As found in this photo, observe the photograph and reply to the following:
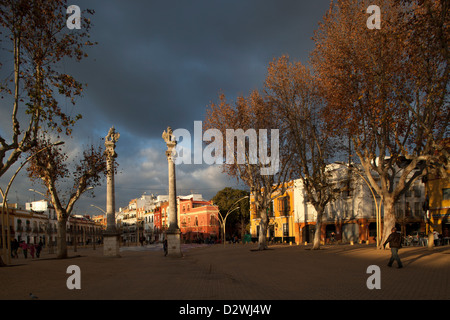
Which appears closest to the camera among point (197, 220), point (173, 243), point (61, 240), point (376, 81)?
point (376, 81)

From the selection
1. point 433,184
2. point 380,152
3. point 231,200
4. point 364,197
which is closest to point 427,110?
point 380,152

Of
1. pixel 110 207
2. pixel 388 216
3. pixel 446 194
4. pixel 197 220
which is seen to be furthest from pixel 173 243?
pixel 197 220

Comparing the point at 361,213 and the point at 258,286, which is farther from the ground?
the point at 258,286

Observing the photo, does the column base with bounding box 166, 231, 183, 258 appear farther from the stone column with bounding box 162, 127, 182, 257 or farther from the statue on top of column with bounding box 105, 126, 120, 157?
the statue on top of column with bounding box 105, 126, 120, 157

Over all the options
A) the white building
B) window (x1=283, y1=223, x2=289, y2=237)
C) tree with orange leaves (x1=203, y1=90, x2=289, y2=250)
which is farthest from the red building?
tree with orange leaves (x1=203, y1=90, x2=289, y2=250)

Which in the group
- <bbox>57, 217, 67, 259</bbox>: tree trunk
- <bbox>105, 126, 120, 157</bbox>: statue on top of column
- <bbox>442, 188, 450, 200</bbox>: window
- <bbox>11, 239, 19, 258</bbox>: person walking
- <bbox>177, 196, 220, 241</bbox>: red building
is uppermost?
<bbox>105, 126, 120, 157</bbox>: statue on top of column

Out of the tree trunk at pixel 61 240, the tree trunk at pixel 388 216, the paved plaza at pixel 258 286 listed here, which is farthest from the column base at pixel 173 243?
the tree trunk at pixel 388 216

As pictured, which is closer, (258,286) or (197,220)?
(258,286)

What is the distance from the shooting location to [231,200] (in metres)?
76.0

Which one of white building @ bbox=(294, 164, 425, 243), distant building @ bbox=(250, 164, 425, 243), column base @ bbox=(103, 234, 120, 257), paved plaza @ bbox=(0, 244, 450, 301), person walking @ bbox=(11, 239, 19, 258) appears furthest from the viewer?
distant building @ bbox=(250, 164, 425, 243)

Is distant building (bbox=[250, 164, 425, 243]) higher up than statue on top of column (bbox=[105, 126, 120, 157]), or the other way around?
statue on top of column (bbox=[105, 126, 120, 157])

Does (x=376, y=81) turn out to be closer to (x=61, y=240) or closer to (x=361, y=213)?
(x=61, y=240)

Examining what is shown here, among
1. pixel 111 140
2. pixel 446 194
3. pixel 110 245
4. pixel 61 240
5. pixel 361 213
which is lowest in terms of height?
pixel 110 245

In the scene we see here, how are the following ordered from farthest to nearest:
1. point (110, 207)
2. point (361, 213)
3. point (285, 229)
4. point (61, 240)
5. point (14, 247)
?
point (285, 229)
point (361, 213)
point (14, 247)
point (110, 207)
point (61, 240)
